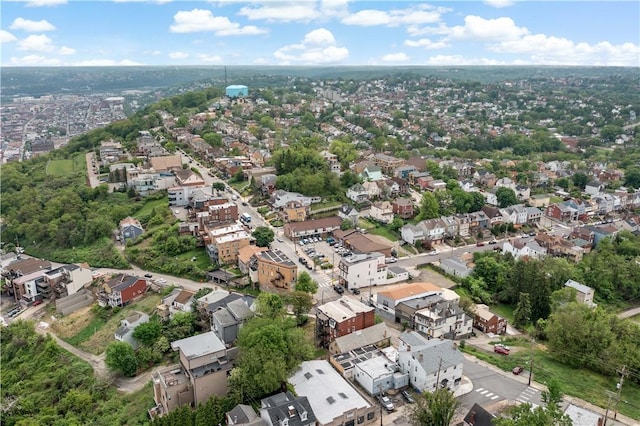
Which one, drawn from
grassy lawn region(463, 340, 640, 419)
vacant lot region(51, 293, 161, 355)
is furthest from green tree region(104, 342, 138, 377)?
grassy lawn region(463, 340, 640, 419)

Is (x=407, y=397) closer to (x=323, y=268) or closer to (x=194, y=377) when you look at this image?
(x=194, y=377)

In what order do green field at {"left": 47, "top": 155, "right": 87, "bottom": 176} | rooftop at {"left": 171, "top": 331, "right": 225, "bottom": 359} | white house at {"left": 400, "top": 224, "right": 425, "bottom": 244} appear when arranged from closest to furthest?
rooftop at {"left": 171, "top": 331, "right": 225, "bottom": 359}
white house at {"left": 400, "top": 224, "right": 425, "bottom": 244}
green field at {"left": 47, "top": 155, "right": 87, "bottom": 176}

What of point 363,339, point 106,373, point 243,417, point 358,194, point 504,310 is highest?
point 358,194

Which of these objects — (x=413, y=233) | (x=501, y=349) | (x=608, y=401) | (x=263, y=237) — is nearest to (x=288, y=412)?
(x=501, y=349)

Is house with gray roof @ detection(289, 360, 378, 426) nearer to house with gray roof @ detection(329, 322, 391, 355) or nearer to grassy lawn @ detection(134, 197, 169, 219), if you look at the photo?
house with gray roof @ detection(329, 322, 391, 355)


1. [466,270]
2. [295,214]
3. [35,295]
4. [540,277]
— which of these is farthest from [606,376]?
[35,295]

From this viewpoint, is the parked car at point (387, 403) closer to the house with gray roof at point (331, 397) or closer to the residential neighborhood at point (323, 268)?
the residential neighborhood at point (323, 268)
